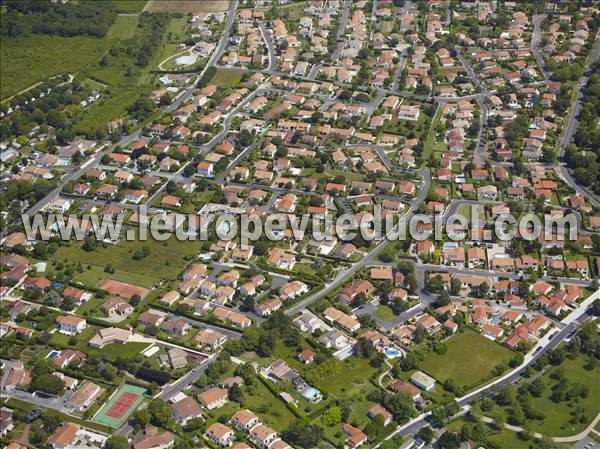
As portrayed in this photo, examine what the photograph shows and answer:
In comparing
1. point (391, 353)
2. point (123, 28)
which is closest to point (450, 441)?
point (391, 353)

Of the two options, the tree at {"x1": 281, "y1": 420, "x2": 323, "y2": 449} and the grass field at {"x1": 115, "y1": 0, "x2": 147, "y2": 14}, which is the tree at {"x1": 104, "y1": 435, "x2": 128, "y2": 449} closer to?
the tree at {"x1": 281, "y1": 420, "x2": 323, "y2": 449}

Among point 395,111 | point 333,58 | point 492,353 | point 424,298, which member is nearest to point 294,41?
point 333,58

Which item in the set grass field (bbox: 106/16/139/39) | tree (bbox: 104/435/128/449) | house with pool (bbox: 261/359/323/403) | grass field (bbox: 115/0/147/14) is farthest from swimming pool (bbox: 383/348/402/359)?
grass field (bbox: 115/0/147/14)

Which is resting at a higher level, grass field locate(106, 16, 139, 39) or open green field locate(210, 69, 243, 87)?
grass field locate(106, 16, 139, 39)

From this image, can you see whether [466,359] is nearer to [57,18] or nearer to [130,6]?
[57,18]

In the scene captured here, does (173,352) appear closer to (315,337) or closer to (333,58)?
(315,337)
